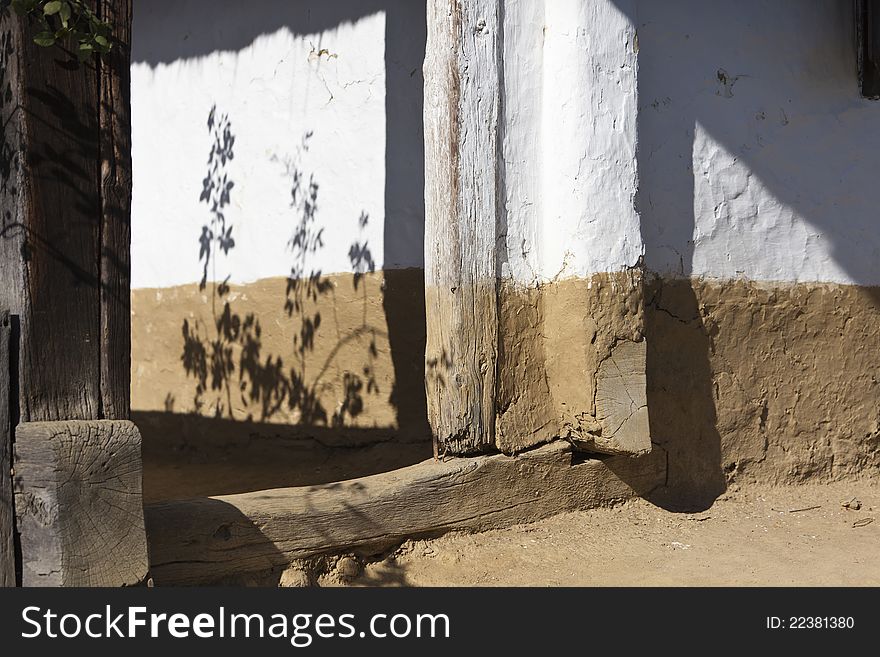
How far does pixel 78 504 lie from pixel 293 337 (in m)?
2.56

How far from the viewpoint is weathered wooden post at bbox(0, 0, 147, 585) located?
270 cm

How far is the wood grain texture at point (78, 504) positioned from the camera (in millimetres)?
2668

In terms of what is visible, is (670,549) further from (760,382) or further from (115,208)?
(115,208)

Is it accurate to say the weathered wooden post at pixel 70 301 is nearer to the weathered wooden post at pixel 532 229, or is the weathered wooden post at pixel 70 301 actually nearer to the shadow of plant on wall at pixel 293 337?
the weathered wooden post at pixel 532 229

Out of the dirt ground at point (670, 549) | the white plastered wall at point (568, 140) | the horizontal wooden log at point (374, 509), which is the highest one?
the white plastered wall at point (568, 140)

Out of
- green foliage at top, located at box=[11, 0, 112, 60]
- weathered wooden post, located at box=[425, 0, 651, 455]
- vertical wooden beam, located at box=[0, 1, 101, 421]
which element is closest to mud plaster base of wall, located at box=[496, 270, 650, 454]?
weathered wooden post, located at box=[425, 0, 651, 455]

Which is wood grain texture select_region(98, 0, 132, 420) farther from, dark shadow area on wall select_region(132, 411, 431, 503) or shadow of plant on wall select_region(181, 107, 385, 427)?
shadow of plant on wall select_region(181, 107, 385, 427)

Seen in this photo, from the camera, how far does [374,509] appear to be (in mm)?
3639

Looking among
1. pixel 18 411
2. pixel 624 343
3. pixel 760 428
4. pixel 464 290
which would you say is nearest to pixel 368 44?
pixel 464 290

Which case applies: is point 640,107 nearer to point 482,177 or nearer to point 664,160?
point 664,160

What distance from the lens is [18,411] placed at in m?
2.74

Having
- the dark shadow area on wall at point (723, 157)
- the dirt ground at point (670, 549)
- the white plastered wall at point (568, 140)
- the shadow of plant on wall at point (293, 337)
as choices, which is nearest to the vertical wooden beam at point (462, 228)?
the white plastered wall at point (568, 140)

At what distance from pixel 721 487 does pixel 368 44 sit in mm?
2690

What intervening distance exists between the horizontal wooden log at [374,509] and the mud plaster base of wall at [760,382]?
250mm
